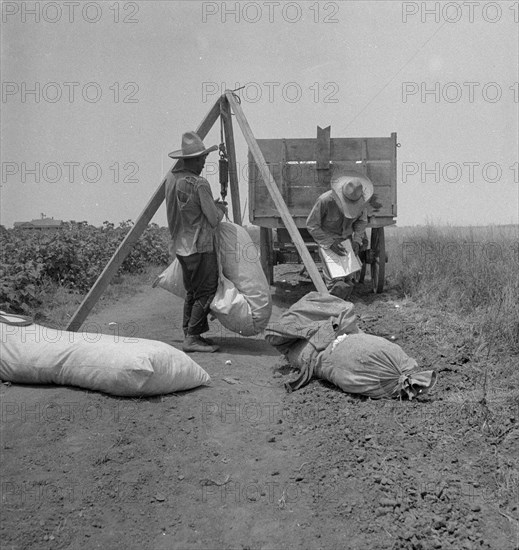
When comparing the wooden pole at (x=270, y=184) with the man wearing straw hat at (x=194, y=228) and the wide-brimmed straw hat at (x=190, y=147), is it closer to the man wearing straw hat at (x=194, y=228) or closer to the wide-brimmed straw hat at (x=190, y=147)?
the man wearing straw hat at (x=194, y=228)

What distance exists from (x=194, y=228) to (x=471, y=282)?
329 centimetres

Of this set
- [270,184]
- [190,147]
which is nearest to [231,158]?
[270,184]

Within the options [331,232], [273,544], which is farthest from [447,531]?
[331,232]

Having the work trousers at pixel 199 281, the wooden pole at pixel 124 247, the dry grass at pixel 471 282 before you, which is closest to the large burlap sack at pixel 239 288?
the work trousers at pixel 199 281

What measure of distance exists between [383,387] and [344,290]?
99.9 inches

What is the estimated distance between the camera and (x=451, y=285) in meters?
7.50

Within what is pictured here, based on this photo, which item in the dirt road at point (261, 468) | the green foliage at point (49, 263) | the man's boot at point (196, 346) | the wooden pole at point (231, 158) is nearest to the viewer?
the dirt road at point (261, 468)

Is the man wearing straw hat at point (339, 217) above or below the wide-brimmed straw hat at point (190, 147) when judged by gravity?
below

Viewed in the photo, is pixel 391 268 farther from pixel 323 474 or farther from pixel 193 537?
pixel 193 537

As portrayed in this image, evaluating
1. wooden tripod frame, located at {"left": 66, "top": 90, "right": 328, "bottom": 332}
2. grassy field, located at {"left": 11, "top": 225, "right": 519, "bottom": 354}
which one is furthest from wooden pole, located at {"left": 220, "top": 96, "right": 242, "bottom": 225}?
grassy field, located at {"left": 11, "top": 225, "right": 519, "bottom": 354}

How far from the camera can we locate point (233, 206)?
271 inches

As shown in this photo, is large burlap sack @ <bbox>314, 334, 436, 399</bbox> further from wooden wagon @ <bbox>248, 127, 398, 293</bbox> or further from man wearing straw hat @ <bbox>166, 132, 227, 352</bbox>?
wooden wagon @ <bbox>248, 127, 398, 293</bbox>

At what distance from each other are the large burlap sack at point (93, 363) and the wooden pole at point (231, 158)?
2.80 meters

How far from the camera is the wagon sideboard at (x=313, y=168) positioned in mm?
8562
